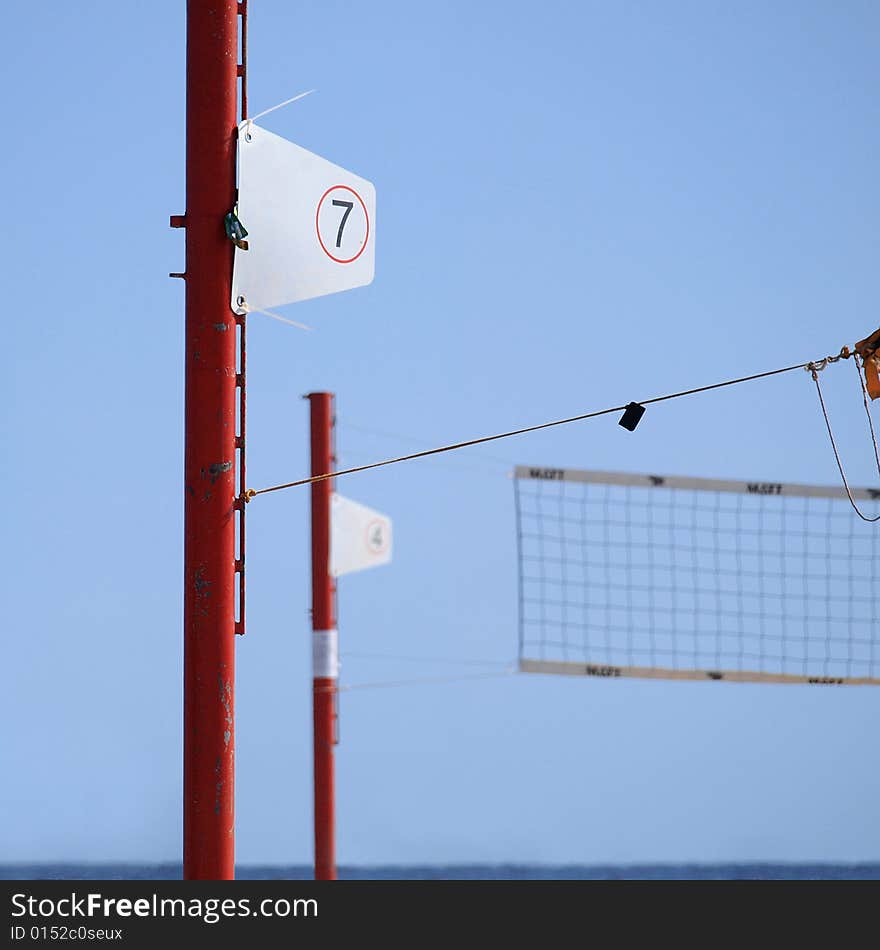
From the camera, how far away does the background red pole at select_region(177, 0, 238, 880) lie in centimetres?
366

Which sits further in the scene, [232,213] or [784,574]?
[784,574]

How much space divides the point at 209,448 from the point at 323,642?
4.74 meters

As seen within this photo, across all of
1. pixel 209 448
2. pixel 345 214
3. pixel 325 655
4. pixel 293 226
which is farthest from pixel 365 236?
pixel 325 655

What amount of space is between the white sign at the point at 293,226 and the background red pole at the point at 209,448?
5 cm

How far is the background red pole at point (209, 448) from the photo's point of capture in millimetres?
3662

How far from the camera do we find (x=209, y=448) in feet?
12.2

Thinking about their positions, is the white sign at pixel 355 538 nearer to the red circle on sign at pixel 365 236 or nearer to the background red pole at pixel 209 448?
the red circle on sign at pixel 365 236

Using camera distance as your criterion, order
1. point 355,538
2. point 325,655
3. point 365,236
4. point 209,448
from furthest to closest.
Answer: point 355,538, point 325,655, point 365,236, point 209,448

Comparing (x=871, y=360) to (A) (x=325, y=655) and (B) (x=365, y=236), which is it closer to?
(B) (x=365, y=236)
